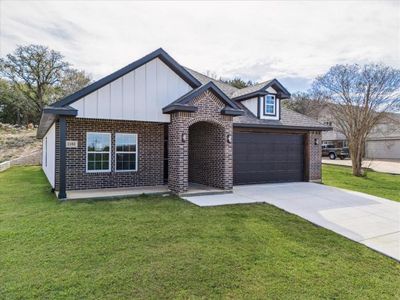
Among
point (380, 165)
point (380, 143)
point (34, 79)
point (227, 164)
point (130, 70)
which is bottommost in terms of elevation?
point (380, 165)

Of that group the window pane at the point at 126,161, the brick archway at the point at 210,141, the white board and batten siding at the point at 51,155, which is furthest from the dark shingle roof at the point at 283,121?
the white board and batten siding at the point at 51,155

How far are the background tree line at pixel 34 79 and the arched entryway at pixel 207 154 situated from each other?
1065 inches

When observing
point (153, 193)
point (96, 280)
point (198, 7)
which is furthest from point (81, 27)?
point (96, 280)

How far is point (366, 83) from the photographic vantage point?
19.6 meters

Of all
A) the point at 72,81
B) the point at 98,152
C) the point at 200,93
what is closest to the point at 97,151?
the point at 98,152

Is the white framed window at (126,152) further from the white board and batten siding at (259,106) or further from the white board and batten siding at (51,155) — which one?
the white board and batten siding at (259,106)

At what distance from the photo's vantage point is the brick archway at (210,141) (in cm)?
969

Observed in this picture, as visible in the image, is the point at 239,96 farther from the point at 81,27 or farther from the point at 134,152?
the point at 81,27

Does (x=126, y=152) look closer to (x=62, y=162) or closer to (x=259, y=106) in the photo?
(x=62, y=162)

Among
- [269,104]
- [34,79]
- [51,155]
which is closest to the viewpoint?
[51,155]

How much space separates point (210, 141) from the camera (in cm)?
1139

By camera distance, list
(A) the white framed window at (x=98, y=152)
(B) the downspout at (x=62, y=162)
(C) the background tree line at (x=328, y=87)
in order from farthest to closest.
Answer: (C) the background tree line at (x=328, y=87)
(A) the white framed window at (x=98, y=152)
(B) the downspout at (x=62, y=162)

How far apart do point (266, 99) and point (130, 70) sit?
6.69 meters

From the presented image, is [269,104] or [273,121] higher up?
[269,104]
